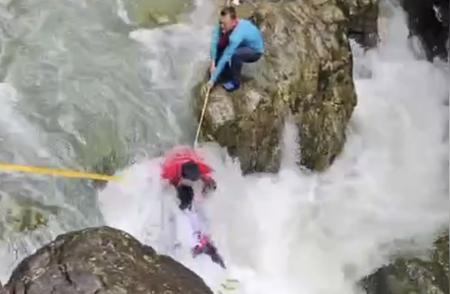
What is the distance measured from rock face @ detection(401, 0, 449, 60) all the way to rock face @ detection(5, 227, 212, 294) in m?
6.93

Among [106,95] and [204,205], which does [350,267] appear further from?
[106,95]

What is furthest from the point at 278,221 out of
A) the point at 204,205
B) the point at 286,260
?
the point at 204,205

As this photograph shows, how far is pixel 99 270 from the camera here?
6551mm

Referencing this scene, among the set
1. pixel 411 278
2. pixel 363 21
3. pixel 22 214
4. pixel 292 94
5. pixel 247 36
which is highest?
pixel 363 21

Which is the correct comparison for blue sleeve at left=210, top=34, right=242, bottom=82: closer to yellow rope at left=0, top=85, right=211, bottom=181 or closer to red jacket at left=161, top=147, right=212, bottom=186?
red jacket at left=161, top=147, right=212, bottom=186

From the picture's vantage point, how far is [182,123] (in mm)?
10070

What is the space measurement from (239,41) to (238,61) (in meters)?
0.29

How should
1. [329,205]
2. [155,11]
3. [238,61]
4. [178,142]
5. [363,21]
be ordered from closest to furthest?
[238,61], [178,142], [329,205], [155,11], [363,21]

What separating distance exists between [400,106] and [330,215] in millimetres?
2312

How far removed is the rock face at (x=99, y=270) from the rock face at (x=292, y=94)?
2879 mm

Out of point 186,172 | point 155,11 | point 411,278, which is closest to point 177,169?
point 186,172

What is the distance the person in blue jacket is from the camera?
30.6 ft

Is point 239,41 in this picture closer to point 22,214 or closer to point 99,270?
point 22,214

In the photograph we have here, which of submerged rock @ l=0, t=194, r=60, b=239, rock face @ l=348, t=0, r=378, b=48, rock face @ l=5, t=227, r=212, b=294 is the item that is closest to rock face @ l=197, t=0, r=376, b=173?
rock face @ l=348, t=0, r=378, b=48
